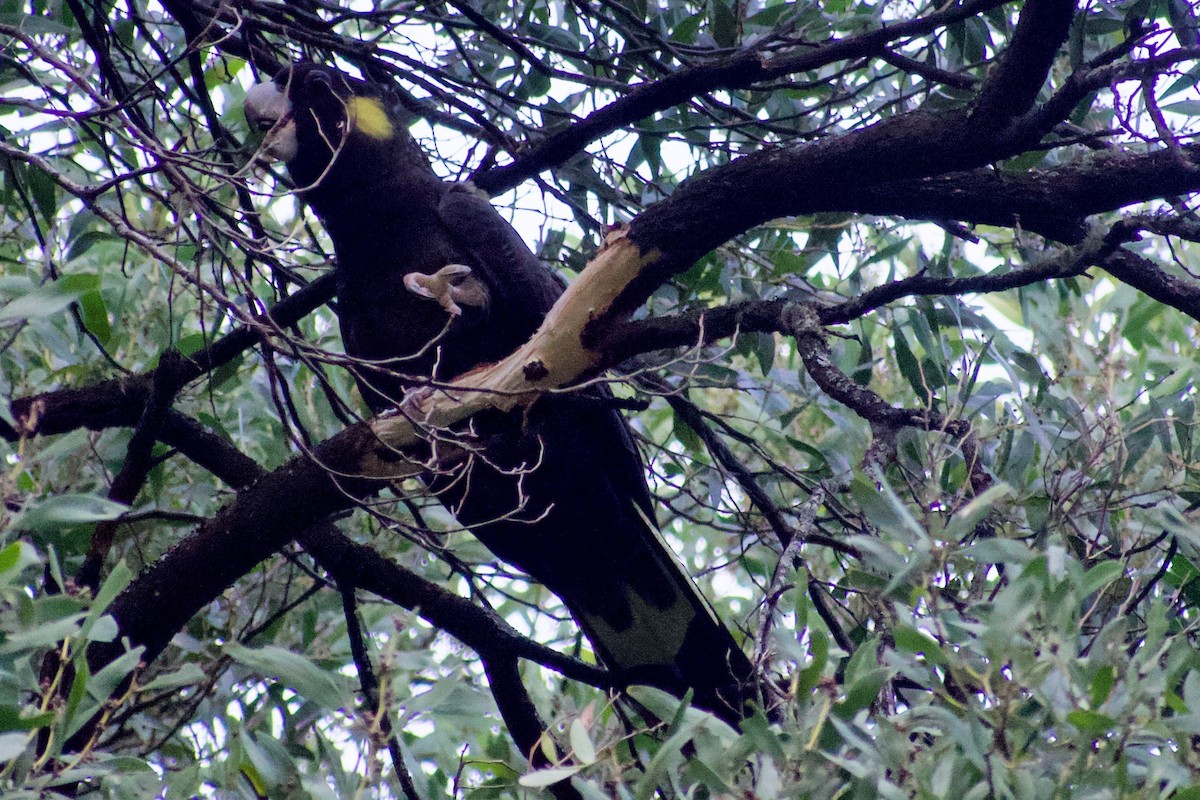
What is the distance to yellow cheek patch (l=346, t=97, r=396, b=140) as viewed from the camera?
306 cm

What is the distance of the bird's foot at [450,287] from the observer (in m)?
2.63

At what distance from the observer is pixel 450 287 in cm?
264

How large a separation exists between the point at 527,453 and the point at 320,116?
123 cm

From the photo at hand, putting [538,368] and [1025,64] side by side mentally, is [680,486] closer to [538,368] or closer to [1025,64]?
[538,368]

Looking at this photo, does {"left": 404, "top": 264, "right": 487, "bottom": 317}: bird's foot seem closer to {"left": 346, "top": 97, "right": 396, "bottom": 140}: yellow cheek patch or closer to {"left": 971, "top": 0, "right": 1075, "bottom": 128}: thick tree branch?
{"left": 346, "top": 97, "right": 396, "bottom": 140}: yellow cheek patch

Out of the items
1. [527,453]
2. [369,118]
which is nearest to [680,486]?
[527,453]

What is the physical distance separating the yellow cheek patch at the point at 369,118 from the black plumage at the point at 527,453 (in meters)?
0.23

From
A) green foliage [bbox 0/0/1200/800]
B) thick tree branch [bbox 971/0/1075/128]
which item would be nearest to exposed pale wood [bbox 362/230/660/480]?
green foliage [bbox 0/0/1200/800]

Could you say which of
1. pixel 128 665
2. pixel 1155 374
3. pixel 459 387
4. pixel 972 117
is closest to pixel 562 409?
pixel 459 387

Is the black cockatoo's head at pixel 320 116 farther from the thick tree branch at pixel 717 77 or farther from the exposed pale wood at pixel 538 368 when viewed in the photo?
the exposed pale wood at pixel 538 368

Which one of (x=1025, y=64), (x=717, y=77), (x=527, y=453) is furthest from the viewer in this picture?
(x=527, y=453)

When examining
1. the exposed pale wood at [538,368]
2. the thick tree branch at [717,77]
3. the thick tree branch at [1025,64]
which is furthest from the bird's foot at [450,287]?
the thick tree branch at [1025,64]

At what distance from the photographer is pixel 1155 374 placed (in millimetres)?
3418

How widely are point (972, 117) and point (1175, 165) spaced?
332mm
